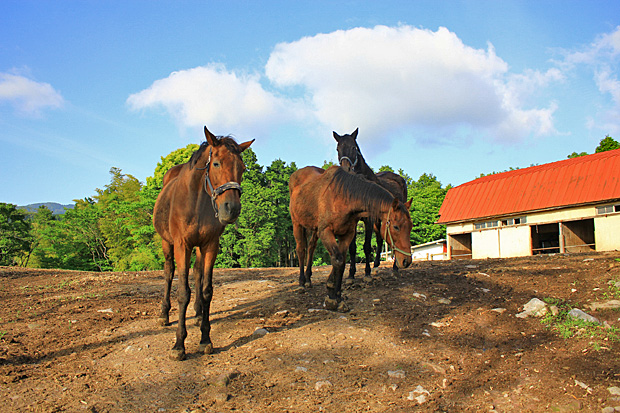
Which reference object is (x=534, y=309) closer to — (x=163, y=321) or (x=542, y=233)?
(x=163, y=321)

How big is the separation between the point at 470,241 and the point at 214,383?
3065 centimetres

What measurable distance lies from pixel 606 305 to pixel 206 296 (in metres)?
6.24

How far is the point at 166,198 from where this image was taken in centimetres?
667

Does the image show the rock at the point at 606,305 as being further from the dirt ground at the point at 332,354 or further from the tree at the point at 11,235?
the tree at the point at 11,235

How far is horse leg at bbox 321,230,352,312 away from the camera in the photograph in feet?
21.8

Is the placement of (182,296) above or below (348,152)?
below

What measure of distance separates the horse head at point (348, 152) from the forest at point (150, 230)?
91.8 ft

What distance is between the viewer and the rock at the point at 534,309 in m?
6.21

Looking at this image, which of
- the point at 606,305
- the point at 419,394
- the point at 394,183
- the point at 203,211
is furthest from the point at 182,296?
the point at 606,305

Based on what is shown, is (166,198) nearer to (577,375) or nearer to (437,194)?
(577,375)

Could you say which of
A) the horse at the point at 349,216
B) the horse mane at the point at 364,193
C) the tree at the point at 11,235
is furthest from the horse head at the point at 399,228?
the tree at the point at 11,235

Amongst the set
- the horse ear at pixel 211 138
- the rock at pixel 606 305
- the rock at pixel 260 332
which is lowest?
the rock at pixel 260 332

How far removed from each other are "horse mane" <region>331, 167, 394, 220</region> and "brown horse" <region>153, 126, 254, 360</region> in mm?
2200

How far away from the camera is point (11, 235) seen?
45188 mm
